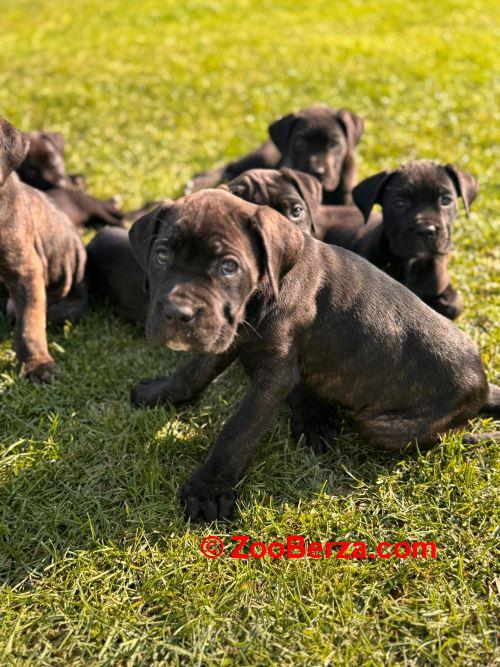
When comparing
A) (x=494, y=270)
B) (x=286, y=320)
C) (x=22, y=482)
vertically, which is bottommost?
(x=22, y=482)

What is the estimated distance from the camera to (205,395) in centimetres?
505

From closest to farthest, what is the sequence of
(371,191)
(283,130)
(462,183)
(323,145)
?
1. (462,183)
2. (371,191)
3. (323,145)
4. (283,130)

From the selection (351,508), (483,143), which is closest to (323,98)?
(483,143)

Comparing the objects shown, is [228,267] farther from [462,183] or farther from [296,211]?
[462,183]

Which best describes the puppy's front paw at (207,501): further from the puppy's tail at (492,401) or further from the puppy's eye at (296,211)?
the puppy's eye at (296,211)

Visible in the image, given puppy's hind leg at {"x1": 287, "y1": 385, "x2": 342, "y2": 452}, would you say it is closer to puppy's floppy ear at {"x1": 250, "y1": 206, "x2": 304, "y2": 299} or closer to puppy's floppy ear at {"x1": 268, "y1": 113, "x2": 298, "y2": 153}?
puppy's floppy ear at {"x1": 250, "y1": 206, "x2": 304, "y2": 299}

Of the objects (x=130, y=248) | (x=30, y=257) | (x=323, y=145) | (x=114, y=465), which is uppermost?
(x=323, y=145)

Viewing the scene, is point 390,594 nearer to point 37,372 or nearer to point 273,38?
point 37,372

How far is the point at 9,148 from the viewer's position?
14.9ft

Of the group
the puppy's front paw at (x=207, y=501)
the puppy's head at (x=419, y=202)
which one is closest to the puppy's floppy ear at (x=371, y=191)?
the puppy's head at (x=419, y=202)

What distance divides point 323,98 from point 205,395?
338 inches

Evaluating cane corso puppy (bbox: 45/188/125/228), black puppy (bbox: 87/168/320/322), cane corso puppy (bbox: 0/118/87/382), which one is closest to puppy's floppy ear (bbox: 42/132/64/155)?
cane corso puppy (bbox: 45/188/125/228)
